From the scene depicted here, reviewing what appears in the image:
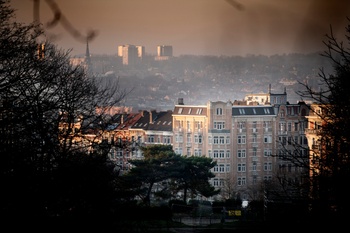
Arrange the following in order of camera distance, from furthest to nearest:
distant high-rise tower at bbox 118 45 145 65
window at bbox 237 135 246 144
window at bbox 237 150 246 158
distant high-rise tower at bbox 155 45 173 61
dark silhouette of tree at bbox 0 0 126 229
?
distant high-rise tower at bbox 155 45 173 61, distant high-rise tower at bbox 118 45 145 65, window at bbox 237 135 246 144, window at bbox 237 150 246 158, dark silhouette of tree at bbox 0 0 126 229

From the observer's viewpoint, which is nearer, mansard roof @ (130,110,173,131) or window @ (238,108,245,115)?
window @ (238,108,245,115)

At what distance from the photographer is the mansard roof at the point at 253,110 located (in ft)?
147

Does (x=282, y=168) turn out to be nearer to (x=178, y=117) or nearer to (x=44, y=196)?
(x=178, y=117)

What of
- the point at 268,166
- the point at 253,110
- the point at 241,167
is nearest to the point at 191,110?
the point at 253,110

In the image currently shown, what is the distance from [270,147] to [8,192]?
120ft

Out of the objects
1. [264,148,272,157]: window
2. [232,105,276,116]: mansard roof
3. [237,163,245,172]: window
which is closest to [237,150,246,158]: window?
[237,163,245,172]: window

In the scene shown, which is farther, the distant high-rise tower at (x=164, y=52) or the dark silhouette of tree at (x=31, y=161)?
the distant high-rise tower at (x=164, y=52)

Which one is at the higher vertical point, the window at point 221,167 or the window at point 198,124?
the window at point 198,124

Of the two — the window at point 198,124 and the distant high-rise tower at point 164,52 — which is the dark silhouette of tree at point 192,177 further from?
the distant high-rise tower at point 164,52

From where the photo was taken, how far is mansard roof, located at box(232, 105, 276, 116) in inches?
1759

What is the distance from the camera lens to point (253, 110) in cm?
4522

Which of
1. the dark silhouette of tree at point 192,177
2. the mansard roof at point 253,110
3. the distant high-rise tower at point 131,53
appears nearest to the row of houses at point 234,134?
the mansard roof at point 253,110

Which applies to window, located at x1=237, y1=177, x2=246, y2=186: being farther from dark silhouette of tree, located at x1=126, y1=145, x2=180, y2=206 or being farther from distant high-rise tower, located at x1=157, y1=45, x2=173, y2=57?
distant high-rise tower, located at x1=157, y1=45, x2=173, y2=57

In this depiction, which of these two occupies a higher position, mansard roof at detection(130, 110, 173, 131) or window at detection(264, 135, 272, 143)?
mansard roof at detection(130, 110, 173, 131)
